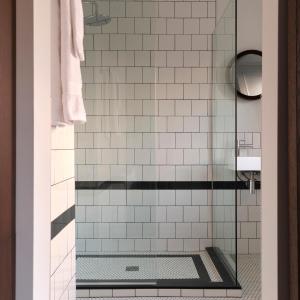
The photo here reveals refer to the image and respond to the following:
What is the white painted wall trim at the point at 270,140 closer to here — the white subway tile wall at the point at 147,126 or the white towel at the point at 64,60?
the white towel at the point at 64,60

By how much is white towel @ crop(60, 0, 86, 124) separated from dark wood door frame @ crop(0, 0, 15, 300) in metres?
0.45

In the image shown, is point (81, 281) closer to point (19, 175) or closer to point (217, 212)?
point (217, 212)

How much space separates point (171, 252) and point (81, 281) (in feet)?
3.40

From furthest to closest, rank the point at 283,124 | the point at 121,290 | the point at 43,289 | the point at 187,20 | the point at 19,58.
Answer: the point at 187,20, the point at 121,290, the point at 43,289, the point at 19,58, the point at 283,124

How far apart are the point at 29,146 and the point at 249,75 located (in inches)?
111

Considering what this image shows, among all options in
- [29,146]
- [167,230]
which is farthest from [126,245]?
[29,146]

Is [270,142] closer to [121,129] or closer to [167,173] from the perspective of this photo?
[121,129]

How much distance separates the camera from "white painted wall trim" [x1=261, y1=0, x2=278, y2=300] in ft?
2.64

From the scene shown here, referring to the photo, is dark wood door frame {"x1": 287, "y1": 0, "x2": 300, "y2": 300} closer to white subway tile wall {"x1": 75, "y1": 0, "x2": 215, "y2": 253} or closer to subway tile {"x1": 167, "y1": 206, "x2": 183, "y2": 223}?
white subway tile wall {"x1": 75, "y1": 0, "x2": 215, "y2": 253}

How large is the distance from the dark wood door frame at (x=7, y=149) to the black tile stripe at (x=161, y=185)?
212 cm

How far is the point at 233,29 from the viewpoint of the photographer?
3.01 m

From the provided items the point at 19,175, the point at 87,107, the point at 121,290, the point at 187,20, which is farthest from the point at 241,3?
the point at 19,175

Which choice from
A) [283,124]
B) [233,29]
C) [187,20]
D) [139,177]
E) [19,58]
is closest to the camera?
[283,124]

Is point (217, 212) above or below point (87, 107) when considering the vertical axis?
below
